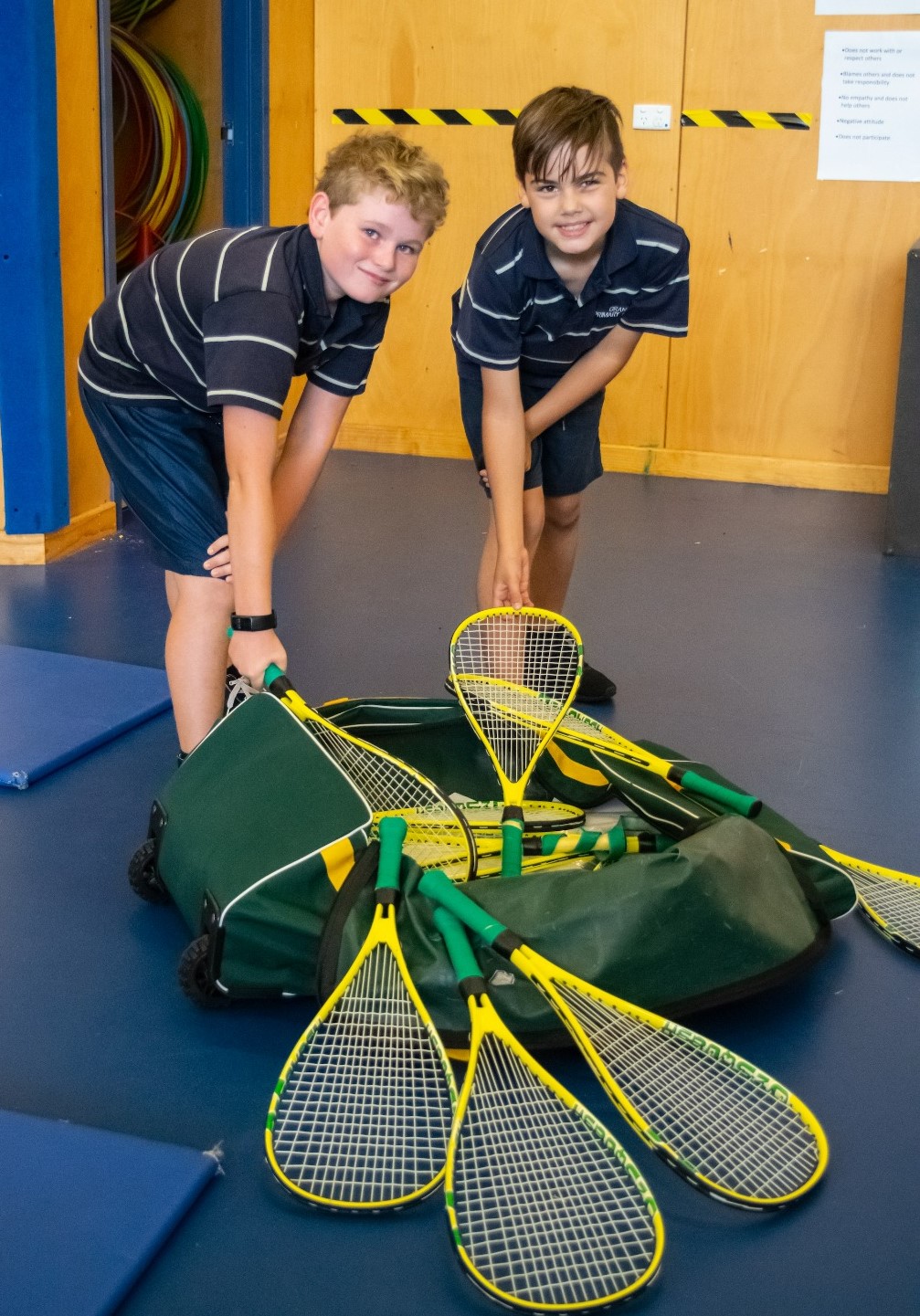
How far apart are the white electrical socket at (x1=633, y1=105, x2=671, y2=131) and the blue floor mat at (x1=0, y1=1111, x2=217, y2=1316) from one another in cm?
468

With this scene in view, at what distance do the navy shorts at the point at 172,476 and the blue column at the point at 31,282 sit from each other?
157 centimetres

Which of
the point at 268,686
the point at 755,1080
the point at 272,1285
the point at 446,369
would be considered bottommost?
the point at 272,1285

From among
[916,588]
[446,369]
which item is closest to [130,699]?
[916,588]

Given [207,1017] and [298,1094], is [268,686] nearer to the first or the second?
[207,1017]

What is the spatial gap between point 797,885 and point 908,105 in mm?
3980

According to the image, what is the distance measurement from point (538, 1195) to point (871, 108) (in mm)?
4683

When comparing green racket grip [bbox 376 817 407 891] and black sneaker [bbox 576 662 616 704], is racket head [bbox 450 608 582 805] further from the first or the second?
black sneaker [bbox 576 662 616 704]

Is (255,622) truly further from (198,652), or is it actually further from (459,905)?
(459,905)

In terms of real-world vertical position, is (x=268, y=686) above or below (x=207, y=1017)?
→ above

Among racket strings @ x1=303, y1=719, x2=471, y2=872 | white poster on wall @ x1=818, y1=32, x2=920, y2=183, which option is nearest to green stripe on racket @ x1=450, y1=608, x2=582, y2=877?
racket strings @ x1=303, y1=719, x2=471, y2=872

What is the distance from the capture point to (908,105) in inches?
198

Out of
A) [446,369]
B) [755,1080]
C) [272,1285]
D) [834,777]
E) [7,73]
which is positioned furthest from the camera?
[446,369]

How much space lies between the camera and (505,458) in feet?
9.32

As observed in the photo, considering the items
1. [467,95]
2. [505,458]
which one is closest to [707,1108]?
[505,458]
